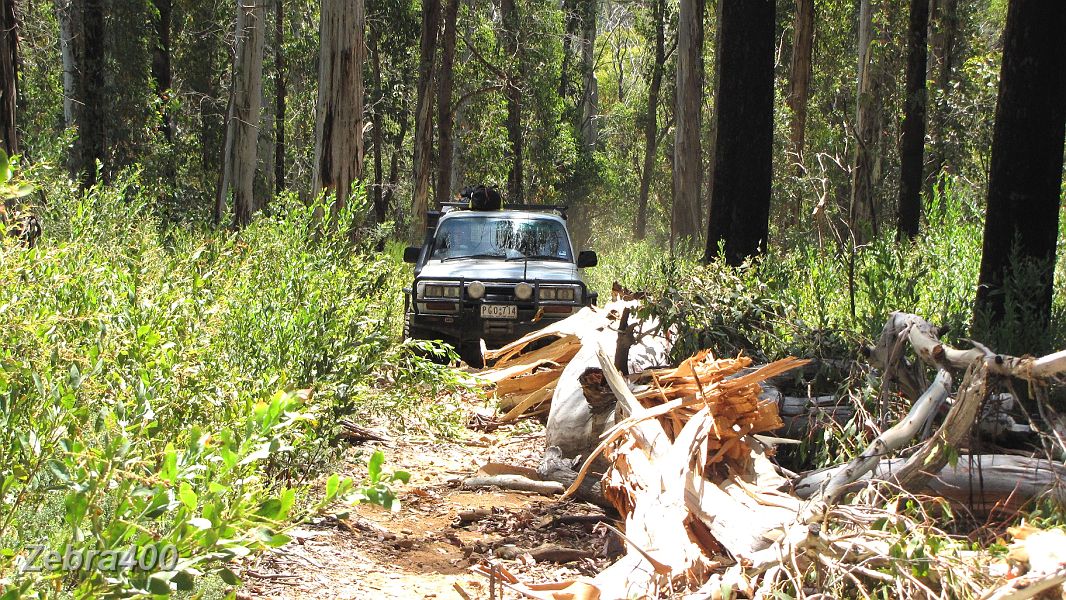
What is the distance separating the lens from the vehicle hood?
35.0ft

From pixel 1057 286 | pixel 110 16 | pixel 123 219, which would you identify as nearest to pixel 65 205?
pixel 123 219

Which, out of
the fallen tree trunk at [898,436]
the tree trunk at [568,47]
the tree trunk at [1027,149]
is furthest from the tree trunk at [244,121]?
the tree trunk at [568,47]

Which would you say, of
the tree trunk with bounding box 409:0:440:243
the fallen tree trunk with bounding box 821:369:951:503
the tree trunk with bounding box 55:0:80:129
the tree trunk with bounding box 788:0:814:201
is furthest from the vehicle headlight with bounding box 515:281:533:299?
the tree trunk with bounding box 409:0:440:243

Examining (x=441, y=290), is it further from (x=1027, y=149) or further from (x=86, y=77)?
(x=86, y=77)

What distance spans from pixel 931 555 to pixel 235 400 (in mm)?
2719

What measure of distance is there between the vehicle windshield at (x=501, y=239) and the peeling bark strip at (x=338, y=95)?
4.87ft

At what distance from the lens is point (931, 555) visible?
11.4 ft

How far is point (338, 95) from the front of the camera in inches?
Answer: 436

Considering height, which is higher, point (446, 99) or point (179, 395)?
point (446, 99)

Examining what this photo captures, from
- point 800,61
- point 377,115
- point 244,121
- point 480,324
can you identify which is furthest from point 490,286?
point 377,115

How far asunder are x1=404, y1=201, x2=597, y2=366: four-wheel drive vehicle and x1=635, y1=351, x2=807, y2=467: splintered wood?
431 cm

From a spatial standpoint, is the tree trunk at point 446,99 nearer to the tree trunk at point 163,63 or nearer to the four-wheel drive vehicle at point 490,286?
the tree trunk at point 163,63

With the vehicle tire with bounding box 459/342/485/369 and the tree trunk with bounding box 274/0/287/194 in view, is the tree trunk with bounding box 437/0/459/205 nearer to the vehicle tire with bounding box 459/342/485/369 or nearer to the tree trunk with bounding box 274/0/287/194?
the tree trunk with bounding box 274/0/287/194

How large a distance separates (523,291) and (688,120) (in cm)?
1358
